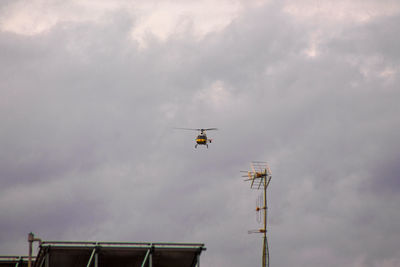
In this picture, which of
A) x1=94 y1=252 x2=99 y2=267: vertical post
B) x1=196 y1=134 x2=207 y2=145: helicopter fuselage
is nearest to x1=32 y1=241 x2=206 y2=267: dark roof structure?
x1=94 y1=252 x2=99 y2=267: vertical post

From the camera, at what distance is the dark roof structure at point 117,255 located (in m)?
58.5

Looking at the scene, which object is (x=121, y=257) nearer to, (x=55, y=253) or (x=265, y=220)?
(x=55, y=253)

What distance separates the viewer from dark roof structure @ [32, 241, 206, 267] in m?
58.5

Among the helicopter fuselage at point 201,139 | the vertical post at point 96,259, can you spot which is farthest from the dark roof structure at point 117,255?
the helicopter fuselage at point 201,139

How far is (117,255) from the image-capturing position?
197 feet

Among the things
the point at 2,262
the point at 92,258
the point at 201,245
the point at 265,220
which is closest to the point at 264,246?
the point at 265,220

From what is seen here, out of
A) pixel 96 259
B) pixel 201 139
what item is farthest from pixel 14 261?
pixel 201 139

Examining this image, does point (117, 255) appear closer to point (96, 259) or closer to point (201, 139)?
point (96, 259)

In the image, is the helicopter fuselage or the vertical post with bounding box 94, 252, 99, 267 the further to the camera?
the helicopter fuselage

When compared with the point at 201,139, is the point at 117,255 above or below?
below

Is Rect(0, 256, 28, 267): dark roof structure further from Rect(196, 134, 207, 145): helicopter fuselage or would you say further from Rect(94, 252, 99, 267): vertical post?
Rect(196, 134, 207, 145): helicopter fuselage

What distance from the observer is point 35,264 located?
2304 inches

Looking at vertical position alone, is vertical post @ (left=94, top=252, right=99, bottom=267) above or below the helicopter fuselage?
below

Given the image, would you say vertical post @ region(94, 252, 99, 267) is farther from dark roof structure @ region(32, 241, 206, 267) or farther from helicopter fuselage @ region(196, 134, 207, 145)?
helicopter fuselage @ region(196, 134, 207, 145)
